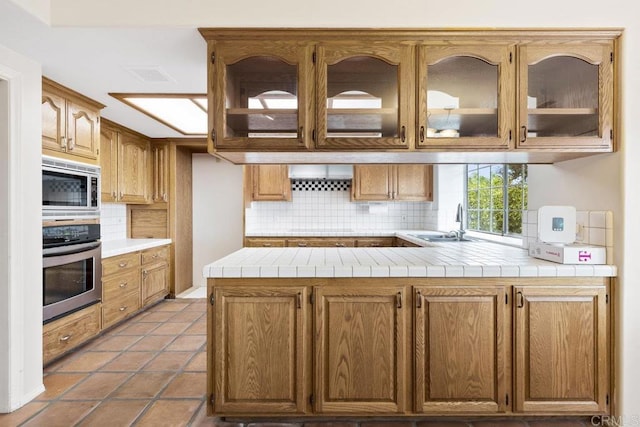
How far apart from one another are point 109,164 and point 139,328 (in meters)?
1.70

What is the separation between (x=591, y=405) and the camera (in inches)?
75.9

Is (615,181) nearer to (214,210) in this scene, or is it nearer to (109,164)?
(109,164)

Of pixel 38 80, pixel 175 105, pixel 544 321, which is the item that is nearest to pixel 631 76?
pixel 544 321

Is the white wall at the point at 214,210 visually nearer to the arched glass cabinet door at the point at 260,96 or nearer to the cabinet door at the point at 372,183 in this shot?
the cabinet door at the point at 372,183

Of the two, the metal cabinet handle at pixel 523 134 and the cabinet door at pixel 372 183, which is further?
the cabinet door at pixel 372 183

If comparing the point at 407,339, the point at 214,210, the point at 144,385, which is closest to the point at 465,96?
the point at 407,339

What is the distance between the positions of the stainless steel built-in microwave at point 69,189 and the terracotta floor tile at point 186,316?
1373 mm

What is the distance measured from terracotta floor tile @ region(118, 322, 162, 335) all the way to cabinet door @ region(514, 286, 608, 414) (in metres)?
3.14

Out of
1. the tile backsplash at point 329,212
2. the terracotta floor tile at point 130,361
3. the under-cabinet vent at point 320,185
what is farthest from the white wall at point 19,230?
the under-cabinet vent at point 320,185

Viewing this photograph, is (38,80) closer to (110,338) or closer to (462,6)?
(110,338)

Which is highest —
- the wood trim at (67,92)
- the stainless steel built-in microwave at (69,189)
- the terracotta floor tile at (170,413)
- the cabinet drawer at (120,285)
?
the wood trim at (67,92)

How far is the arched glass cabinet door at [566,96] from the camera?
195 cm

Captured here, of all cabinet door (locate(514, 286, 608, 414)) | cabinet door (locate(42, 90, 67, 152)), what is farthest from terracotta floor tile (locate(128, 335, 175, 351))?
cabinet door (locate(514, 286, 608, 414))

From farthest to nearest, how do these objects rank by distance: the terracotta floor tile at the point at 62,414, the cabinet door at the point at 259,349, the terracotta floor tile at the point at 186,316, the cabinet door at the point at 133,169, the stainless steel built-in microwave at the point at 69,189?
1. the cabinet door at the point at 133,169
2. the terracotta floor tile at the point at 186,316
3. the stainless steel built-in microwave at the point at 69,189
4. the terracotta floor tile at the point at 62,414
5. the cabinet door at the point at 259,349
